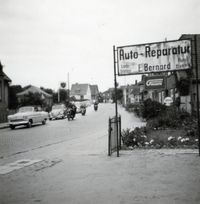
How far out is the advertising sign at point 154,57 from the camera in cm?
967

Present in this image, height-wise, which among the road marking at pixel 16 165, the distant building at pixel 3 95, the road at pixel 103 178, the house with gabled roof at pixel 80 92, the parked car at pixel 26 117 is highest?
the house with gabled roof at pixel 80 92

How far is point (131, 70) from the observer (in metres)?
10.1

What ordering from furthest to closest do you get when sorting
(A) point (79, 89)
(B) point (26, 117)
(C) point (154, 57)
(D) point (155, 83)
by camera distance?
(A) point (79, 89) < (B) point (26, 117) < (D) point (155, 83) < (C) point (154, 57)

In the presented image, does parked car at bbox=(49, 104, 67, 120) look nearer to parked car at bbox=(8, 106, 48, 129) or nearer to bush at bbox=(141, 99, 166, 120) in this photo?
parked car at bbox=(8, 106, 48, 129)

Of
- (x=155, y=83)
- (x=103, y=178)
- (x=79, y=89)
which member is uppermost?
(x=79, y=89)

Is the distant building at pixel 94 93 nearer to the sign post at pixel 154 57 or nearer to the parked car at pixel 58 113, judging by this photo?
the parked car at pixel 58 113

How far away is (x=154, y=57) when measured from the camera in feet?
32.3

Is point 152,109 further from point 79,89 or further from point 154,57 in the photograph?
point 79,89

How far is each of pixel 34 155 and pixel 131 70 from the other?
4317 mm

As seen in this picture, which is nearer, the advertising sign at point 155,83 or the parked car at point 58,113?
the advertising sign at point 155,83

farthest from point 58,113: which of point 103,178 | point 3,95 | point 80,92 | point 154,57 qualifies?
point 80,92

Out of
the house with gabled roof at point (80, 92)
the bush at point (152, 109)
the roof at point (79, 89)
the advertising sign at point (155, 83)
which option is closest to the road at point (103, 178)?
the bush at point (152, 109)

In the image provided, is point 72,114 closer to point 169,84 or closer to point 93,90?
point 169,84

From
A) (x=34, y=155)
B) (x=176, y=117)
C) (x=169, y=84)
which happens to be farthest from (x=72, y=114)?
(x=34, y=155)
